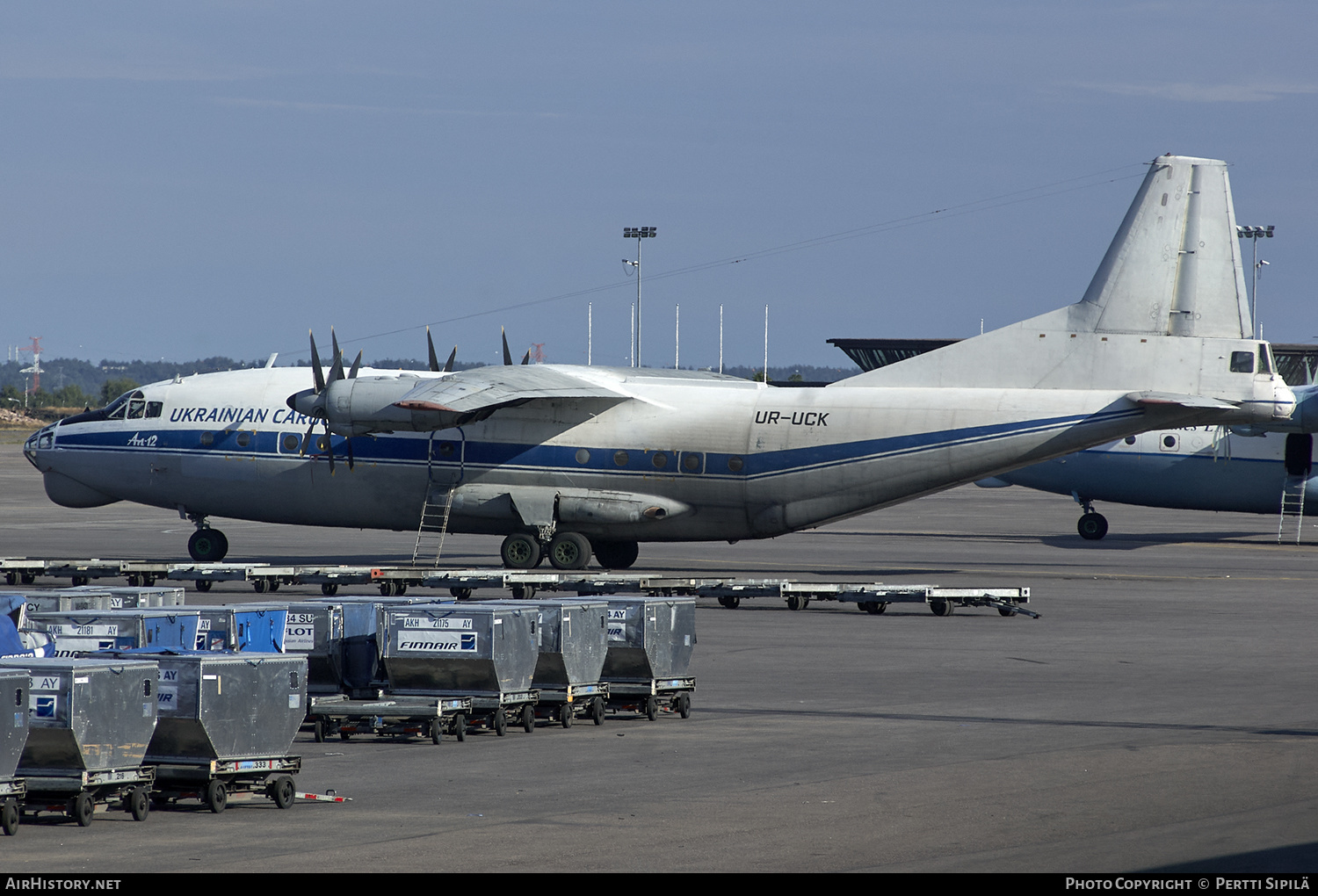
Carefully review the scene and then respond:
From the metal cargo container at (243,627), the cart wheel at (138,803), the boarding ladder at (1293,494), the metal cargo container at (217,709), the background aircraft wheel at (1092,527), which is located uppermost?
the boarding ladder at (1293,494)

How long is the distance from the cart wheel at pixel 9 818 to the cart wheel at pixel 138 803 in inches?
35.8

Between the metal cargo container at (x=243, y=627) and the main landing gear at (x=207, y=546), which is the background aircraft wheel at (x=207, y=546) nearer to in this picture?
the main landing gear at (x=207, y=546)

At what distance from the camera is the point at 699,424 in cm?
3209

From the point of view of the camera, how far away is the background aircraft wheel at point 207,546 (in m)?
34.8

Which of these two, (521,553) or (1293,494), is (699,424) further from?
(1293,494)

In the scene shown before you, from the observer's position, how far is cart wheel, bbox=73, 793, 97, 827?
11391mm

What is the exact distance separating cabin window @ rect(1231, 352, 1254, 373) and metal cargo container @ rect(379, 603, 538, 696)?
19286 mm

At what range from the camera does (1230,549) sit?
43.3 metres

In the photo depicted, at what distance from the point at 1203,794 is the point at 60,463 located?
3086cm

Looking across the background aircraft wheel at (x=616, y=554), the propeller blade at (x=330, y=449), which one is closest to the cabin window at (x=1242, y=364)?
the background aircraft wheel at (x=616, y=554)
